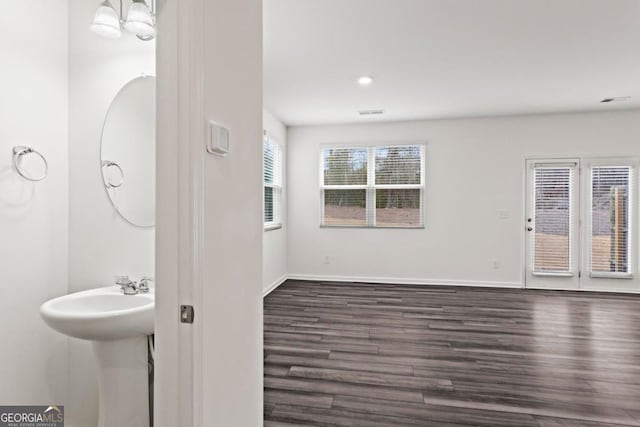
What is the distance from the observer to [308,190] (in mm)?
6059

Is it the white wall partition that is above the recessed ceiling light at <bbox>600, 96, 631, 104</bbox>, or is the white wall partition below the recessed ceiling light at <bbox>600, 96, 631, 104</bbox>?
below

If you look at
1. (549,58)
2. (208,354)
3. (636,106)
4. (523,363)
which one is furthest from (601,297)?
(208,354)

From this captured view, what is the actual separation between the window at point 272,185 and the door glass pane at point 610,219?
463 centimetres

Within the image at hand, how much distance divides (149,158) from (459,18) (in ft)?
7.83

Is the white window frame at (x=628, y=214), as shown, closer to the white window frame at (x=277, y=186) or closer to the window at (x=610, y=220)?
the window at (x=610, y=220)

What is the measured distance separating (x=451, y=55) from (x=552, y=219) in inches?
134

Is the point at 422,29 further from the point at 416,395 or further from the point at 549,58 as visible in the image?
the point at 416,395

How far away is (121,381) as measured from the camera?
5.31 ft

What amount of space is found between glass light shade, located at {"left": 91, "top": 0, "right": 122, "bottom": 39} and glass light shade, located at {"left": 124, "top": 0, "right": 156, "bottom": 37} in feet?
0.18

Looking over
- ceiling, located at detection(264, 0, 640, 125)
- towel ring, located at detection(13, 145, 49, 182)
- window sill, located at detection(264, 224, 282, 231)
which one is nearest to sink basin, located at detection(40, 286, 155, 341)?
towel ring, located at detection(13, 145, 49, 182)

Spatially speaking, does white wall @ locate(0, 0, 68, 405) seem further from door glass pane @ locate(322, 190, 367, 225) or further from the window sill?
door glass pane @ locate(322, 190, 367, 225)

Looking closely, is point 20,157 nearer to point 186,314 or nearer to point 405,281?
point 186,314

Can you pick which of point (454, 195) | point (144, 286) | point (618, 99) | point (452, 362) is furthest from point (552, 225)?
point (144, 286)

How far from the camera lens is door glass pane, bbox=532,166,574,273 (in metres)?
5.33
